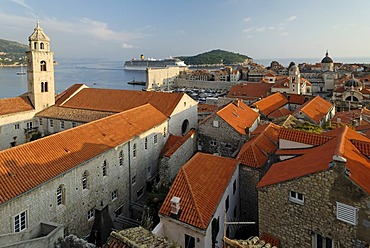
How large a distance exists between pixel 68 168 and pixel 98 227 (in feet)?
9.87

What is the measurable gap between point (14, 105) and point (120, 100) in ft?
32.8

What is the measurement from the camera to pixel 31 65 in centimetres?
2794

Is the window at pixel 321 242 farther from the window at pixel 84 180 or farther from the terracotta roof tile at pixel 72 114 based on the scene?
the terracotta roof tile at pixel 72 114

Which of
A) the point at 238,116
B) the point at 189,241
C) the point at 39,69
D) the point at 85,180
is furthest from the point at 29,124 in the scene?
the point at 189,241

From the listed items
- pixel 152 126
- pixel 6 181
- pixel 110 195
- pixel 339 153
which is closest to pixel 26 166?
pixel 6 181

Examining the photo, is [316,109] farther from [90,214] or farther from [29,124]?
[29,124]

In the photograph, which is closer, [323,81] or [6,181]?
[6,181]

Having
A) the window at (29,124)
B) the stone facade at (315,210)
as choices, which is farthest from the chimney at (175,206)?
the window at (29,124)

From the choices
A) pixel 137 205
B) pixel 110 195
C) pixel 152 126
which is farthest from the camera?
pixel 152 126

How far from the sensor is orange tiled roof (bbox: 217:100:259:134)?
71.9ft

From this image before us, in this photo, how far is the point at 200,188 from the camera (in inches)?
468

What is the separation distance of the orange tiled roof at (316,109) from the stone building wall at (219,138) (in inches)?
417

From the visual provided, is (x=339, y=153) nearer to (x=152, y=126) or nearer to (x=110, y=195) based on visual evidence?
(x=110, y=195)

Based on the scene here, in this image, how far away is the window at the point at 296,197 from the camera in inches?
339
